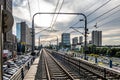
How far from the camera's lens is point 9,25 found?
5516 mm

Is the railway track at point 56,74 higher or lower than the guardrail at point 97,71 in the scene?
lower

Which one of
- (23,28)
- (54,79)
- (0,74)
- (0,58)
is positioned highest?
(23,28)

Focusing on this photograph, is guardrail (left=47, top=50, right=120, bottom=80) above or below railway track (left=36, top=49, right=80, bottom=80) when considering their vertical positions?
above

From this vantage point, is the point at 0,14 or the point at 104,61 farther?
the point at 104,61

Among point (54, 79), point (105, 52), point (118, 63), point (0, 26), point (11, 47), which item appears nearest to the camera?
point (0, 26)

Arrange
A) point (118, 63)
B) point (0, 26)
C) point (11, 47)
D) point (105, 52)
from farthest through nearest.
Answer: point (11, 47) < point (105, 52) < point (118, 63) < point (0, 26)

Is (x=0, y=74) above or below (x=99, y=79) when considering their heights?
above

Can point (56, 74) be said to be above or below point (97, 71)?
below

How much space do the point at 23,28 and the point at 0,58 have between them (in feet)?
493

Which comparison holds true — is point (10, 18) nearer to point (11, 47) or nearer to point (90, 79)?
point (90, 79)

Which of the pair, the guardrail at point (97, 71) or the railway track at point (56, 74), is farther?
the railway track at point (56, 74)

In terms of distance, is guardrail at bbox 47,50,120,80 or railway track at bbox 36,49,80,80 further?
railway track at bbox 36,49,80,80

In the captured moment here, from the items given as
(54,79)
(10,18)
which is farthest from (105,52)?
(10,18)

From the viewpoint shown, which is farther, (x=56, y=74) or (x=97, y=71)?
(x=56, y=74)
